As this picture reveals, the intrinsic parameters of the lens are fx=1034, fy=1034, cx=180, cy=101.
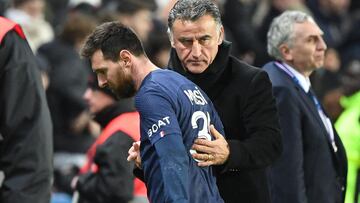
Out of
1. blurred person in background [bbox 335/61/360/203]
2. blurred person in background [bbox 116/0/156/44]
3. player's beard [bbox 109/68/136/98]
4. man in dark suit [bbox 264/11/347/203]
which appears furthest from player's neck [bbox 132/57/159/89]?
blurred person in background [bbox 116/0/156/44]

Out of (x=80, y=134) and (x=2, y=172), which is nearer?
(x=2, y=172)

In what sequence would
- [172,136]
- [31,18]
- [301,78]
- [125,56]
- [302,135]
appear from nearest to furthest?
[172,136], [125,56], [302,135], [301,78], [31,18]

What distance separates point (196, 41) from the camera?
5078 millimetres

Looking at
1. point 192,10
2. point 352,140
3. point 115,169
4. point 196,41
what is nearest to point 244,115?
point 196,41

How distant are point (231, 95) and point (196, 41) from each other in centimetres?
39

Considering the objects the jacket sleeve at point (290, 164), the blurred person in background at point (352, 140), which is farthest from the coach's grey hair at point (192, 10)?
the blurred person in background at point (352, 140)

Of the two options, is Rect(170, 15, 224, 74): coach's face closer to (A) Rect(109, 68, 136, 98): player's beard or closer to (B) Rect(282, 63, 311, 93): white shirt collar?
(A) Rect(109, 68, 136, 98): player's beard

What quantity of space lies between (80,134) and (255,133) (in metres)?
5.52

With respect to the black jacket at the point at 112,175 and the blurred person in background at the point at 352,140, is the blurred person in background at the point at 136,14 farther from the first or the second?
the black jacket at the point at 112,175

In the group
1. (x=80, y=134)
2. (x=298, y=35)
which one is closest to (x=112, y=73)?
(x=298, y=35)

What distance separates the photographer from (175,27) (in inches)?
202

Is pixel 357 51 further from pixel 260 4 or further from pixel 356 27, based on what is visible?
pixel 260 4

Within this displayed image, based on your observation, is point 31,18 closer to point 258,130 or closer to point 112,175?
point 112,175

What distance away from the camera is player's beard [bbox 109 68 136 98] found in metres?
4.85
